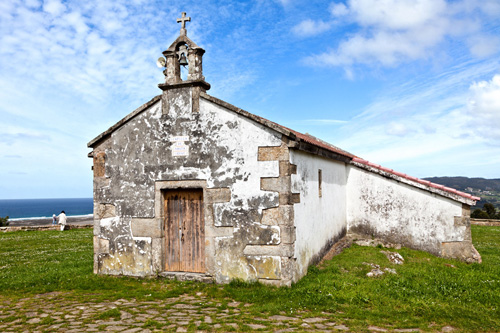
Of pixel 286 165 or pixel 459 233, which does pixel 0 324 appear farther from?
pixel 459 233

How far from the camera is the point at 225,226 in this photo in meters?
7.98

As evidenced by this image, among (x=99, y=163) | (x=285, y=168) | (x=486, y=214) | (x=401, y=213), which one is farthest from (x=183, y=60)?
(x=486, y=214)

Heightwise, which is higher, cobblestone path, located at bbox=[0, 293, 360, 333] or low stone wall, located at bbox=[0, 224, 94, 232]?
low stone wall, located at bbox=[0, 224, 94, 232]

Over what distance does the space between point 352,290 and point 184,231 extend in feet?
12.9

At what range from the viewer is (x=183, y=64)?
8.96 metres

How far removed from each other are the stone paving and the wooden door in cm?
145

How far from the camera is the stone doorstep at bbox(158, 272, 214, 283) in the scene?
8016mm

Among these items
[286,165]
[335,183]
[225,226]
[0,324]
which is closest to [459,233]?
[335,183]

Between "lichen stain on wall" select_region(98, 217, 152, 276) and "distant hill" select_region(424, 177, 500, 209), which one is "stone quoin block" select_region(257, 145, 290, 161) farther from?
"distant hill" select_region(424, 177, 500, 209)

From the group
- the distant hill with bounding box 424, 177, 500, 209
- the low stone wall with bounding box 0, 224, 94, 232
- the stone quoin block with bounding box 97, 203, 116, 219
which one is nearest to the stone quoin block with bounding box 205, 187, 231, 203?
the stone quoin block with bounding box 97, 203, 116, 219

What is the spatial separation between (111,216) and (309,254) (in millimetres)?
4981

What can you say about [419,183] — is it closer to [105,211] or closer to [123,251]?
[123,251]

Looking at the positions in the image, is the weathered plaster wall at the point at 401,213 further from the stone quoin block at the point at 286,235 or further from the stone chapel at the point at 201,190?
the stone quoin block at the point at 286,235

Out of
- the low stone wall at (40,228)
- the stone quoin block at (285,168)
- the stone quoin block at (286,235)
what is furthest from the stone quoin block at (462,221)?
the low stone wall at (40,228)
